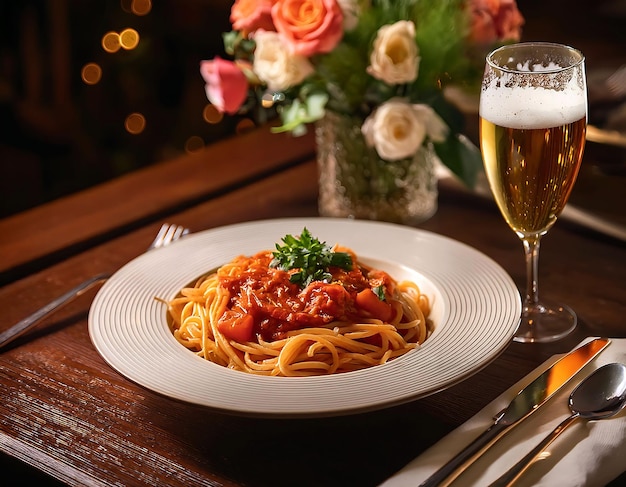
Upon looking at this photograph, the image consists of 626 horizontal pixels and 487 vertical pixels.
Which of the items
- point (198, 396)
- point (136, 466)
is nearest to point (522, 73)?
point (198, 396)

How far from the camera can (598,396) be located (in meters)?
1.18

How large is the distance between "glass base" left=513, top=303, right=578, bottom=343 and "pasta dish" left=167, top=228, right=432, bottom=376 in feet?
0.54

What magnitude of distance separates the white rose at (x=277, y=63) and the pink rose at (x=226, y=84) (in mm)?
72

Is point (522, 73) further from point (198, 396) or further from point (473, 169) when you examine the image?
point (198, 396)

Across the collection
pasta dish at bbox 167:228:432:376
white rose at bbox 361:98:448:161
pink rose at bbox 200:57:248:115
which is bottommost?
pasta dish at bbox 167:228:432:376

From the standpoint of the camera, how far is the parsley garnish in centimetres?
142

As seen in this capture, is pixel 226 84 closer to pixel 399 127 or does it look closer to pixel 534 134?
pixel 399 127

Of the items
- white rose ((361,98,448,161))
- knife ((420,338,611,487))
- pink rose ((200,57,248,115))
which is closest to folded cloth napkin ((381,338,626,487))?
knife ((420,338,611,487))

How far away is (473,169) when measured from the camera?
6.15ft

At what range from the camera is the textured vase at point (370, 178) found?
1.87m

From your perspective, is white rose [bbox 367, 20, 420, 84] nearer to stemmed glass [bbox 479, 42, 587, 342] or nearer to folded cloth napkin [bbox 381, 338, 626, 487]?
stemmed glass [bbox 479, 42, 587, 342]

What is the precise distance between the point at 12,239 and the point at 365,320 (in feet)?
2.97

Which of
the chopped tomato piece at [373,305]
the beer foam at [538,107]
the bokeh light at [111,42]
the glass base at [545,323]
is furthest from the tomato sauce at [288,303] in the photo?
the bokeh light at [111,42]

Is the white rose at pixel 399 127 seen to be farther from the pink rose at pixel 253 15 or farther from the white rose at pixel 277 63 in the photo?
the pink rose at pixel 253 15
